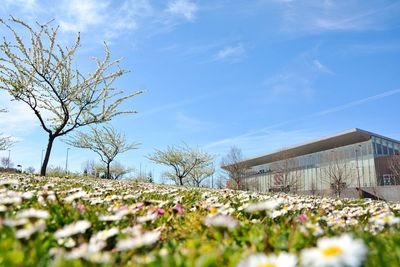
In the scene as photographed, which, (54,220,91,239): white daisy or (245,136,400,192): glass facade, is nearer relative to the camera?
(54,220,91,239): white daisy

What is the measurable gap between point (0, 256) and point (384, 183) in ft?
145

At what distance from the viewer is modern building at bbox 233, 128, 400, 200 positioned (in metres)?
38.9

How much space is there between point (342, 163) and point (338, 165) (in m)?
5.94

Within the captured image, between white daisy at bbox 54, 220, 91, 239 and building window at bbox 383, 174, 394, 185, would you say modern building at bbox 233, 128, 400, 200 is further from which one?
white daisy at bbox 54, 220, 91, 239

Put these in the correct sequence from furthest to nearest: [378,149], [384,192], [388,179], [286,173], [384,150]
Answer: [384,150] < [378,149] < [388,179] < [384,192] < [286,173]

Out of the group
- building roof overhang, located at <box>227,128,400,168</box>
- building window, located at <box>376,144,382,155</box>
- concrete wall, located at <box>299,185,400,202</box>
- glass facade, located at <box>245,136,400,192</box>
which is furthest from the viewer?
building roof overhang, located at <box>227,128,400,168</box>

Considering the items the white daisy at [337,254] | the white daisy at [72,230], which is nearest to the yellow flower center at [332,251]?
the white daisy at [337,254]

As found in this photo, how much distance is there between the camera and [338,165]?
120 ft

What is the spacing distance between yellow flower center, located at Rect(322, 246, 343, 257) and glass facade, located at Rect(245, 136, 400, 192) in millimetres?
34846

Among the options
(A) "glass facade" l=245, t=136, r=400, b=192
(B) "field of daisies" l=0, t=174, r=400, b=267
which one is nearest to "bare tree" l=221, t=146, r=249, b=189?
(A) "glass facade" l=245, t=136, r=400, b=192

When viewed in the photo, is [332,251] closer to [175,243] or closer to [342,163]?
[175,243]

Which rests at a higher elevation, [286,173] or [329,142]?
[329,142]

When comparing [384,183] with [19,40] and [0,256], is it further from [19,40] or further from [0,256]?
[0,256]

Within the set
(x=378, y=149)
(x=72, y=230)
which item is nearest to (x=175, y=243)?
(x=72, y=230)
